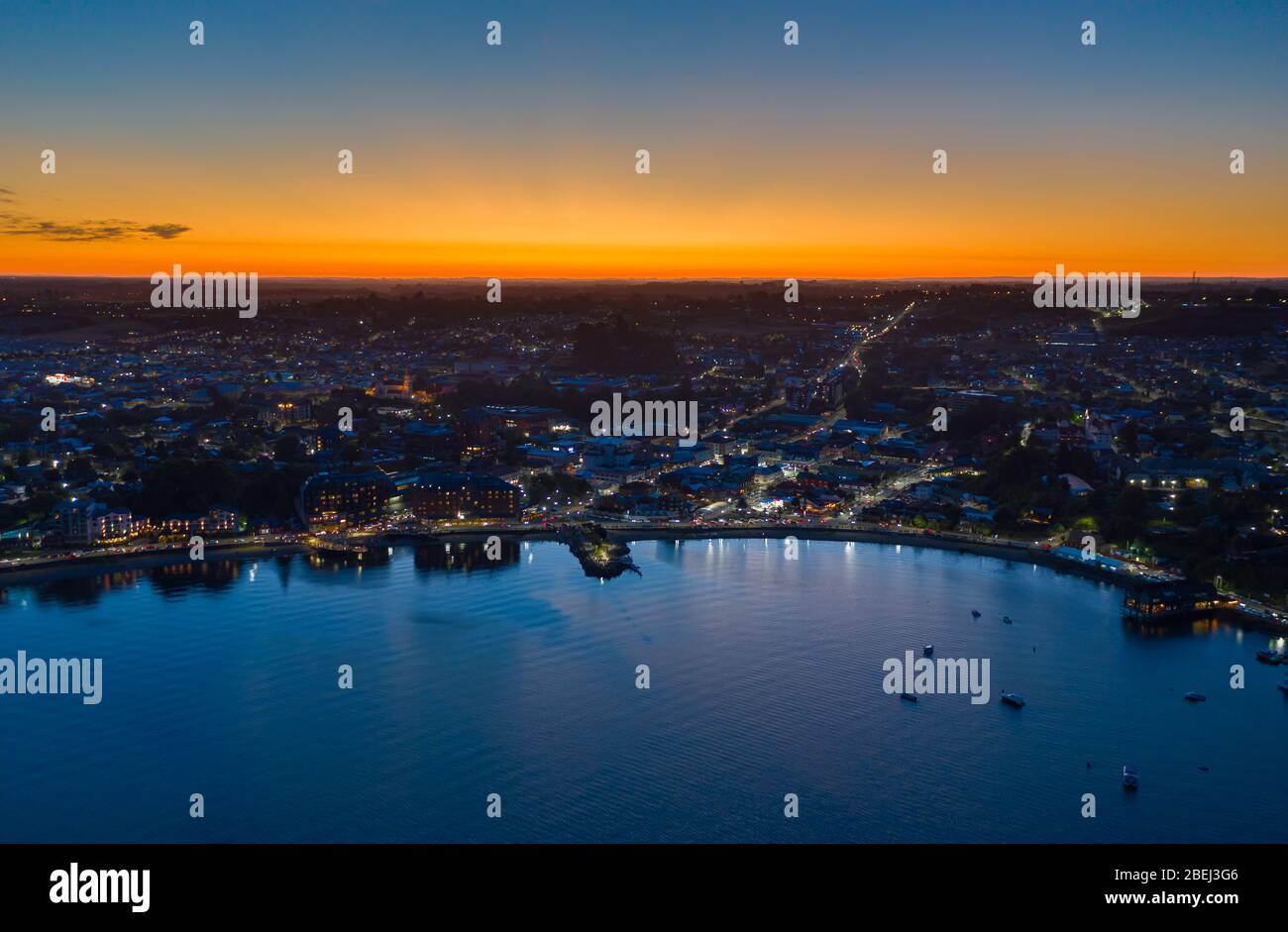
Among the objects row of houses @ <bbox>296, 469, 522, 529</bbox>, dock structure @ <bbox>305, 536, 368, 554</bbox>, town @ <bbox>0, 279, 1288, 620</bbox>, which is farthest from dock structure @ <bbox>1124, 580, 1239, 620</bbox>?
dock structure @ <bbox>305, 536, 368, 554</bbox>

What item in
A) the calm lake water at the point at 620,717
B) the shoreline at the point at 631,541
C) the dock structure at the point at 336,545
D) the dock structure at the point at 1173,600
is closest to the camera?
the calm lake water at the point at 620,717

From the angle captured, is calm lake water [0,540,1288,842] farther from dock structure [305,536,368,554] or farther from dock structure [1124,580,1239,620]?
dock structure [305,536,368,554]

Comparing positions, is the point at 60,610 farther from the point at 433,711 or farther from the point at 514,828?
the point at 514,828

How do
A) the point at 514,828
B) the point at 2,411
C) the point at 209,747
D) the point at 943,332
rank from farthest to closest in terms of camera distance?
the point at 943,332, the point at 2,411, the point at 209,747, the point at 514,828

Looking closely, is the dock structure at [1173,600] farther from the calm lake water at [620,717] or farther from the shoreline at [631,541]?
the shoreline at [631,541]

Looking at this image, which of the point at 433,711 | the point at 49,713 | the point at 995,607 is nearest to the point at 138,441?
the point at 49,713

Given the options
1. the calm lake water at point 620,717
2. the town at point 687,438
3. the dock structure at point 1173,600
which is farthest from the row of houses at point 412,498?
the dock structure at point 1173,600
